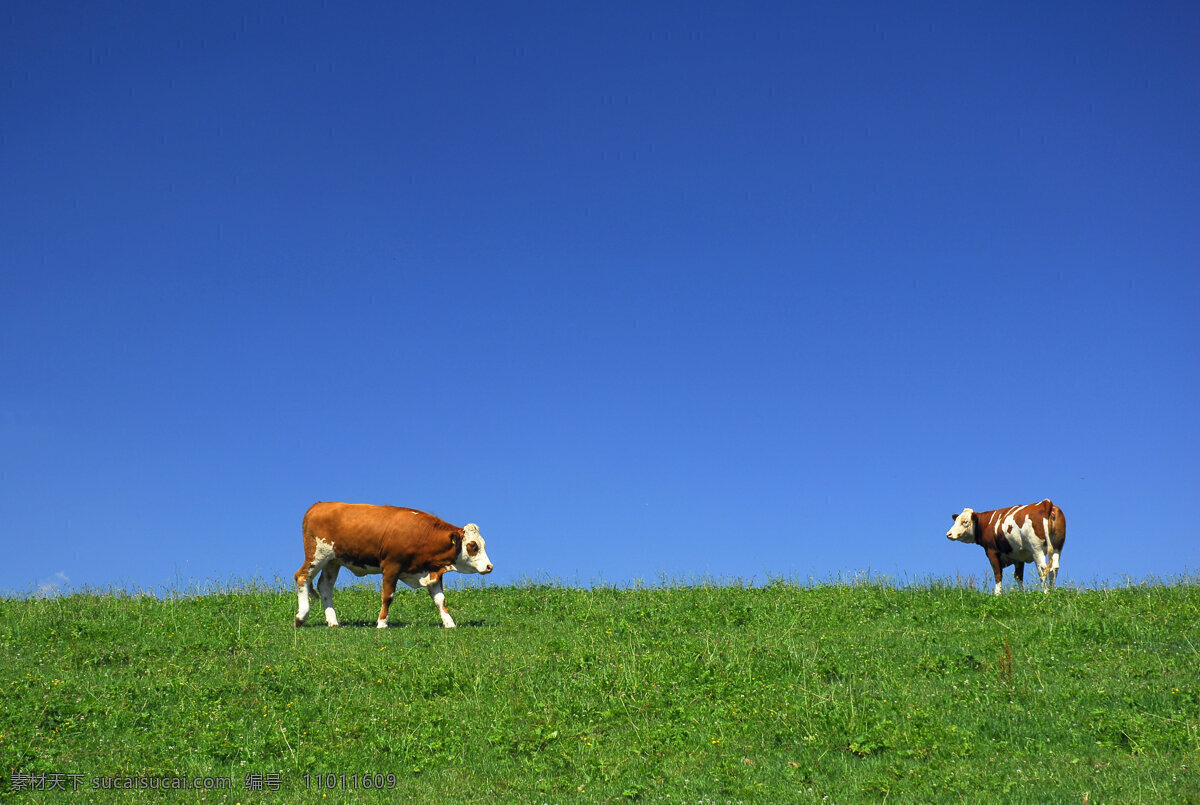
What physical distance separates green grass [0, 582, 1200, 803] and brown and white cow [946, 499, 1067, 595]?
4.93 meters

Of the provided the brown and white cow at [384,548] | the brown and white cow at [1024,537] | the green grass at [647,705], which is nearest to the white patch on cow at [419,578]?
the brown and white cow at [384,548]

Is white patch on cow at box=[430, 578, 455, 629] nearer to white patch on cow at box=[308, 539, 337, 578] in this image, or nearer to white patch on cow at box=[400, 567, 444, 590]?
white patch on cow at box=[400, 567, 444, 590]

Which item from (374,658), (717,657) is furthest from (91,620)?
(717,657)

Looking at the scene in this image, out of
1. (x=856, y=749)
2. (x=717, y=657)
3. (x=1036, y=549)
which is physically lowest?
(x=856, y=749)

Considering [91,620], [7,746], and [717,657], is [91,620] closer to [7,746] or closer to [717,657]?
[7,746]

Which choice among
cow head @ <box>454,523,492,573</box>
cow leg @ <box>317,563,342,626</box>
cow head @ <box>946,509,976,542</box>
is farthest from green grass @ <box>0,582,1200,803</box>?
Answer: cow head @ <box>946,509,976,542</box>

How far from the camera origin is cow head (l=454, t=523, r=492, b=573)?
76.2 feet

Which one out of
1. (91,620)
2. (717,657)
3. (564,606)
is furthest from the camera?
(564,606)

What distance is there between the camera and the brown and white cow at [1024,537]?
27062 millimetres

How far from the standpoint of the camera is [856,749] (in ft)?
40.0

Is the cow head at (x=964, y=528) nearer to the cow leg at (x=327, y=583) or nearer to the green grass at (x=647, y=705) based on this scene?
the green grass at (x=647, y=705)

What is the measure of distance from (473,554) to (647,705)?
9688 millimetres

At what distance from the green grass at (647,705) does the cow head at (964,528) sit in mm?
8408

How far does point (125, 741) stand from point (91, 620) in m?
10.4
